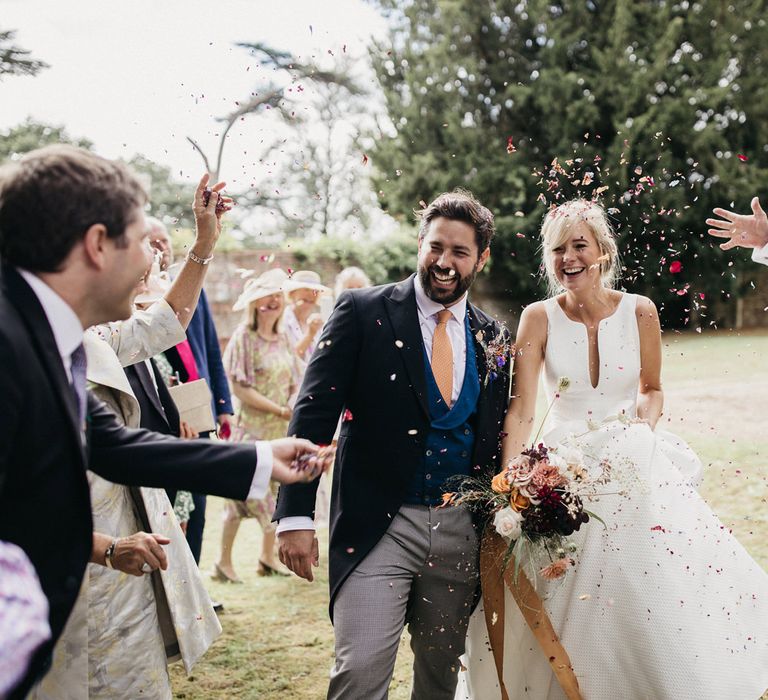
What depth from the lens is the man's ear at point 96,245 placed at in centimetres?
168

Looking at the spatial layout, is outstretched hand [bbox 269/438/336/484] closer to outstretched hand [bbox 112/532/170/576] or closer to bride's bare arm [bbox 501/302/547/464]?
outstretched hand [bbox 112/532/170/576]

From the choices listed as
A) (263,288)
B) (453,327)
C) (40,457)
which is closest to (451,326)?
(453,327)

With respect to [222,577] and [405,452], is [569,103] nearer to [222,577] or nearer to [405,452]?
[222,577]

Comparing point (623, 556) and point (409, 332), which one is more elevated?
point (409, 332)

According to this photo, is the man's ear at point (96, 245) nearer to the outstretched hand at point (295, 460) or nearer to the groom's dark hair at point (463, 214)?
the outstretched hand at point (295, 460)

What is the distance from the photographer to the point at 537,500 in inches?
115

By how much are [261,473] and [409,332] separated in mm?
1290

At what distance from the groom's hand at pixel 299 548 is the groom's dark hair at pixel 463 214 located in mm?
1331

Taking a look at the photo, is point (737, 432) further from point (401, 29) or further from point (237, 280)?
point (401, 29)

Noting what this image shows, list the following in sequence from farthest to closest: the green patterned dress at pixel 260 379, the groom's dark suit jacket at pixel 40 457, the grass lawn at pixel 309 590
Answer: the green patterned dress at pixel 260 379 → the grass lawn at pixel 309 590 → the groom's dark suit jacket at pixel 40 457

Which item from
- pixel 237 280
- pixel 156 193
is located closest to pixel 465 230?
pixel 237 280

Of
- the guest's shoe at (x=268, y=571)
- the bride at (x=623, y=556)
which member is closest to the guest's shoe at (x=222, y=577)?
the guest's shoe at (x=268, y=571)

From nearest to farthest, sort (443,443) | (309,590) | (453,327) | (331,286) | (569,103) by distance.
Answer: (443,443)
(453,327)
(309,590)
(331,286)
(569,103)

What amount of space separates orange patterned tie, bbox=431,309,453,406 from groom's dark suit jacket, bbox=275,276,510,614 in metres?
0.09
